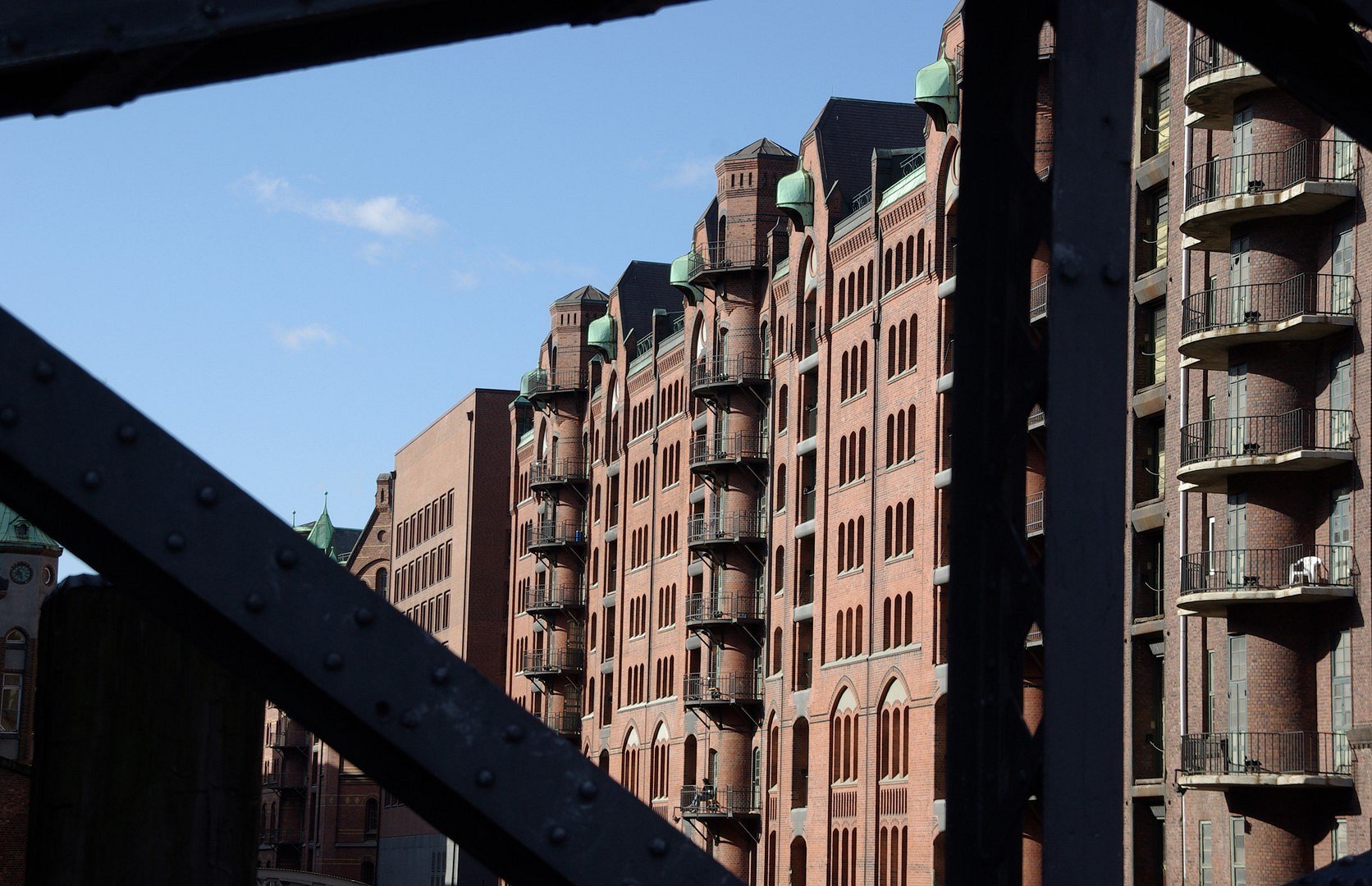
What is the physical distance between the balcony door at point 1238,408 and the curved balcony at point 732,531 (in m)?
25.9

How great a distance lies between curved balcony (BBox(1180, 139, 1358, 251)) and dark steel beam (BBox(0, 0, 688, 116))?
31896mm

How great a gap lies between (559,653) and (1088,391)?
7885 cm

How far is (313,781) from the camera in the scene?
116 metres

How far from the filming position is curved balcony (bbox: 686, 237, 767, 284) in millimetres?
61297

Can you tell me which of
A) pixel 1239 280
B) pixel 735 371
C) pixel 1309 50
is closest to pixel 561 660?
pixel 735 371

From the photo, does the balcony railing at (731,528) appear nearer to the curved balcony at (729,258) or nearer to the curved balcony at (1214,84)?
the curved balcony at (729,258)

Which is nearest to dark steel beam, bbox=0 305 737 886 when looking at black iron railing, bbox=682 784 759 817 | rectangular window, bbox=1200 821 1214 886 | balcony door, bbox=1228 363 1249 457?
balcony door, bbox=1228 363 1249 457

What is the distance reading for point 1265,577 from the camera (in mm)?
33781

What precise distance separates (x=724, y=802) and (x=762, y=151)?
783 inches

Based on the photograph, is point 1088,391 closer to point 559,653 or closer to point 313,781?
point 559,653

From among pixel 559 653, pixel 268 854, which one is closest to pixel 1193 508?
pixel 559 653

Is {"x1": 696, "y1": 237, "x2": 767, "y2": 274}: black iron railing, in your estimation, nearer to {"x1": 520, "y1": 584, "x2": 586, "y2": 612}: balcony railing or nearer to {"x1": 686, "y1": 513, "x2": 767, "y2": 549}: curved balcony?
{"x1": 686, "y1": 513, "x2": 767, "y2": 549}: curved balcony

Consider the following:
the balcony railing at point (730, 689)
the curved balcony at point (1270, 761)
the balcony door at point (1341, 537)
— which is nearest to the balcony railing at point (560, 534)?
the balcony railing at point (730, 689)

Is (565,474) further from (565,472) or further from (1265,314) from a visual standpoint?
(1265,314)
